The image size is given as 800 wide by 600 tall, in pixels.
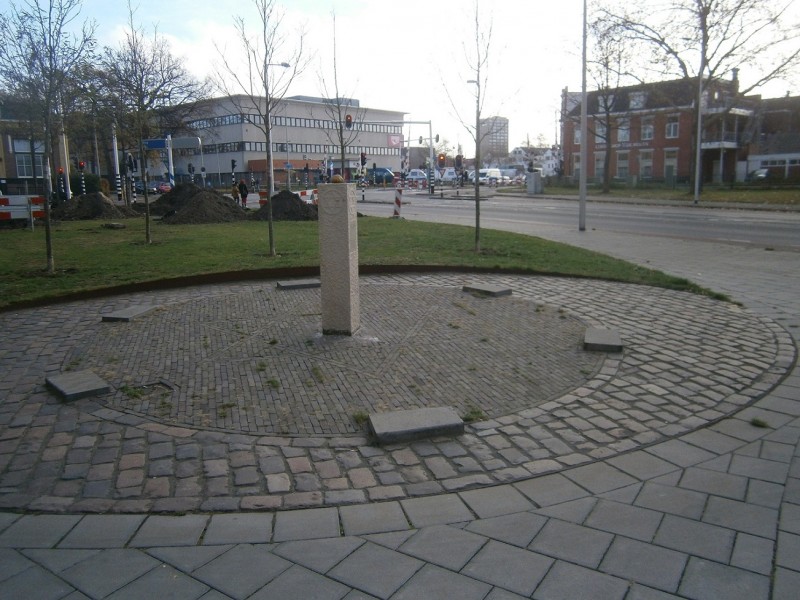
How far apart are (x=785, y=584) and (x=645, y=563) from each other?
60 cm

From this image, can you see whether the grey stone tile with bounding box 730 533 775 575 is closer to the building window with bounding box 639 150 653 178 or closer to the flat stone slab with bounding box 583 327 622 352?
the flat stone slab with bounding box 583 327 622 352

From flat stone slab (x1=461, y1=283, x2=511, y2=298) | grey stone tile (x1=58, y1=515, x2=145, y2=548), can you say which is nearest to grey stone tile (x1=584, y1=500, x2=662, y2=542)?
grey stone tile (x1=58, y1=515, x2=145, y2=548)

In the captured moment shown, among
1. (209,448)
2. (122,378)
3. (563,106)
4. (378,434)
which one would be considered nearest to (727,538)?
(378,434)

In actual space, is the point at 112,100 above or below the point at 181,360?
above

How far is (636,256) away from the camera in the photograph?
15.0 meters

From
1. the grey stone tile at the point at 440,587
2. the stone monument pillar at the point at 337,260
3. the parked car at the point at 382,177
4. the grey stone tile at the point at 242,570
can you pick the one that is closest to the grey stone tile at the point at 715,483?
the grey stone tile at the point at 440,587

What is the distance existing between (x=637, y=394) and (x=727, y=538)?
2.29 meters

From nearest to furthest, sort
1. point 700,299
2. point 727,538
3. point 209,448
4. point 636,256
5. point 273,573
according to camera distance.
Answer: point 273,573 → point 727,538 → point 209,448 → point 700,299 → point 636,256

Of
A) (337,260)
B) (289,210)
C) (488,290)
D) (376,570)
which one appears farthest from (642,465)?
(289,210)

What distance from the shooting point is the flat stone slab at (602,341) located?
6.84 metres

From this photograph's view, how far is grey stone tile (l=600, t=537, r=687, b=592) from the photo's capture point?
307cm

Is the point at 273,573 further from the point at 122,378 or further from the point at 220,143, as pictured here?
the point at 220,143

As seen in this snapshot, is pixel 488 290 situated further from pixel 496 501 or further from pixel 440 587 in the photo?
pixel 440 587

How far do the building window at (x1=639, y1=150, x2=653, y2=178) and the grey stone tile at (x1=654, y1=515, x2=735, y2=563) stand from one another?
2764 inches
